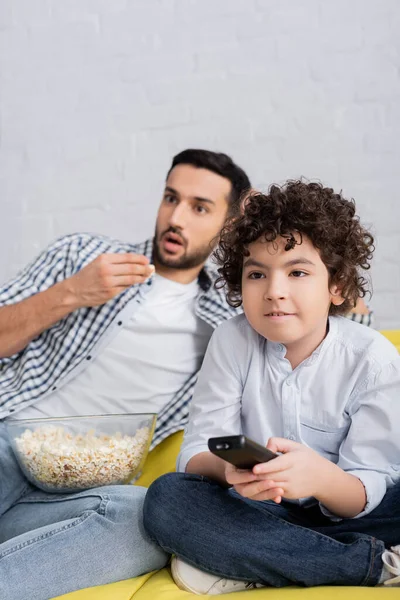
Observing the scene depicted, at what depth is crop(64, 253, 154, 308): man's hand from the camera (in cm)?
178

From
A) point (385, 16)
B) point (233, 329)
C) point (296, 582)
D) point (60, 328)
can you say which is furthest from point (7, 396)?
point (385, 16)

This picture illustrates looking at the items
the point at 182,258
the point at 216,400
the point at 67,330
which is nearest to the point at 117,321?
the point at 67,330

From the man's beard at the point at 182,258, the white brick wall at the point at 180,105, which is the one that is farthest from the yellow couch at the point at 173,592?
the white brick wall at the point at 180,105

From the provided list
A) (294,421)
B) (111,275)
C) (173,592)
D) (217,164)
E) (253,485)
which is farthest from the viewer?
(217,164)

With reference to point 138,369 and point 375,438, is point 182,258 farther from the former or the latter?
point 375,438

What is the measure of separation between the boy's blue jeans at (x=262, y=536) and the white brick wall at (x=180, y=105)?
1.16 m

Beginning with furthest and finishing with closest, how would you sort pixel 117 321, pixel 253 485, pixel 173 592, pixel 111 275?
pixel 117 321 < pixel 111 275 < pixel 173 592 < pixel 253 485

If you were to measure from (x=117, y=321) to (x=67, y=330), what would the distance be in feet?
0.42

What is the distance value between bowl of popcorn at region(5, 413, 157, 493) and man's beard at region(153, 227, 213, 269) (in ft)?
1.67

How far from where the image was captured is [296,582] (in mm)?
1194

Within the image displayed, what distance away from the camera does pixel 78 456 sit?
151 centimetres

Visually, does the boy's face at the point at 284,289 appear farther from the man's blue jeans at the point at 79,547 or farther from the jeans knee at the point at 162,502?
the man's blue jeans at the point at 79,547

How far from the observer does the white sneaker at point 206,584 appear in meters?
1.22

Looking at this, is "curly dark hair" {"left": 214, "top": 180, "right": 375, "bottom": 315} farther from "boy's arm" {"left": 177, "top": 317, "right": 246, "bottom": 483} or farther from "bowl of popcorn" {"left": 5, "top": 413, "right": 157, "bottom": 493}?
"bowl of popcorn" {"left": 5, "top": 413, "right": 157, "bottom": 493}
